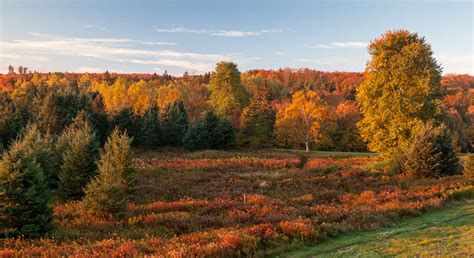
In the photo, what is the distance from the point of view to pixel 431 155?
25.5 m

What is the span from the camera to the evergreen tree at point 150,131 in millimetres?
54812

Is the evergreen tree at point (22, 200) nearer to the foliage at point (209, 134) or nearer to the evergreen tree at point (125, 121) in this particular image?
the foliage at point (209, 134)

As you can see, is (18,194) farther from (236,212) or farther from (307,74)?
(307,74)

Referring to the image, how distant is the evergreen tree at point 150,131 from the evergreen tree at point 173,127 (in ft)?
4.15

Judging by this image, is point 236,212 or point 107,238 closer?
point 107,238

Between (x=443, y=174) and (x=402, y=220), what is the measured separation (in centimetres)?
1280

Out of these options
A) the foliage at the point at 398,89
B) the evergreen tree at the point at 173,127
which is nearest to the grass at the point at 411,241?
the foliage at the point at 398,89

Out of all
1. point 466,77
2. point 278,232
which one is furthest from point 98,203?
point 466,77

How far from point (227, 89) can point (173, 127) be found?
17.0 metres

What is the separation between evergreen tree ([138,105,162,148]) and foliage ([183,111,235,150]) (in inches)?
182

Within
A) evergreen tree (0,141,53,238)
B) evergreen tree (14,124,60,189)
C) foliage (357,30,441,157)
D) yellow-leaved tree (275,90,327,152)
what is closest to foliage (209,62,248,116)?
yellow-leaved tree (275,90,327,152)

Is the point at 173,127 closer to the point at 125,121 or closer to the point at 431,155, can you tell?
the point at 125,121

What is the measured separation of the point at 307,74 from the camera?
565 ft

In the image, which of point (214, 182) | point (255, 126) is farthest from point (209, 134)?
point (214, 182)
